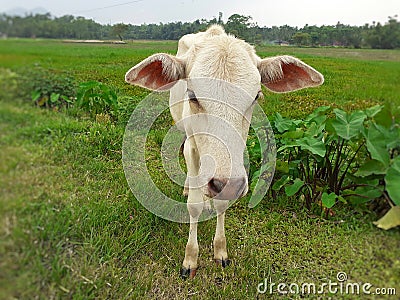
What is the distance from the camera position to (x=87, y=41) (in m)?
2.03

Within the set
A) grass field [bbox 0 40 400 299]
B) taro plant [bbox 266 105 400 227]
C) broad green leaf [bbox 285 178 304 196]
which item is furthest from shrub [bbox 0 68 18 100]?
broad green leaf [bbox 285 178 304 196]

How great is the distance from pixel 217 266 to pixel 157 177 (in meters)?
0.91

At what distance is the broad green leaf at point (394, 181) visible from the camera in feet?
5.78

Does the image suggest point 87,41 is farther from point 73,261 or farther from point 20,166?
point 73,261

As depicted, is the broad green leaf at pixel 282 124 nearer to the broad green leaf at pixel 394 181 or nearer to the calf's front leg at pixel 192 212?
the calf's front leg at pixel 192 212

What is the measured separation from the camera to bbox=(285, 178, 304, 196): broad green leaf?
9.36 ft

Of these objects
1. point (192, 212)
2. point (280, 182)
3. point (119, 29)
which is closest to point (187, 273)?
point (192, 212)

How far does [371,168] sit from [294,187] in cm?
93

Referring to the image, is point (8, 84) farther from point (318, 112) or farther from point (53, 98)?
point (318, 112)

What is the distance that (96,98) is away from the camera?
8.96 ft

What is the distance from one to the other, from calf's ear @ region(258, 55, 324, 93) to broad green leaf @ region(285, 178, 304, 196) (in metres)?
0.77

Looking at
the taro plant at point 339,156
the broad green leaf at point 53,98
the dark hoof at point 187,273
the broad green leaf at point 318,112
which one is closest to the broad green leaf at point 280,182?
the taro plant at point 339,156

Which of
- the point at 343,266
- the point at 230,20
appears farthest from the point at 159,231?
the point at 230,20

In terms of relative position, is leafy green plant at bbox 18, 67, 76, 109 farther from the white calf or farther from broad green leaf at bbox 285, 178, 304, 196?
broad green leaf at bbox 285, 178, 304, 196
